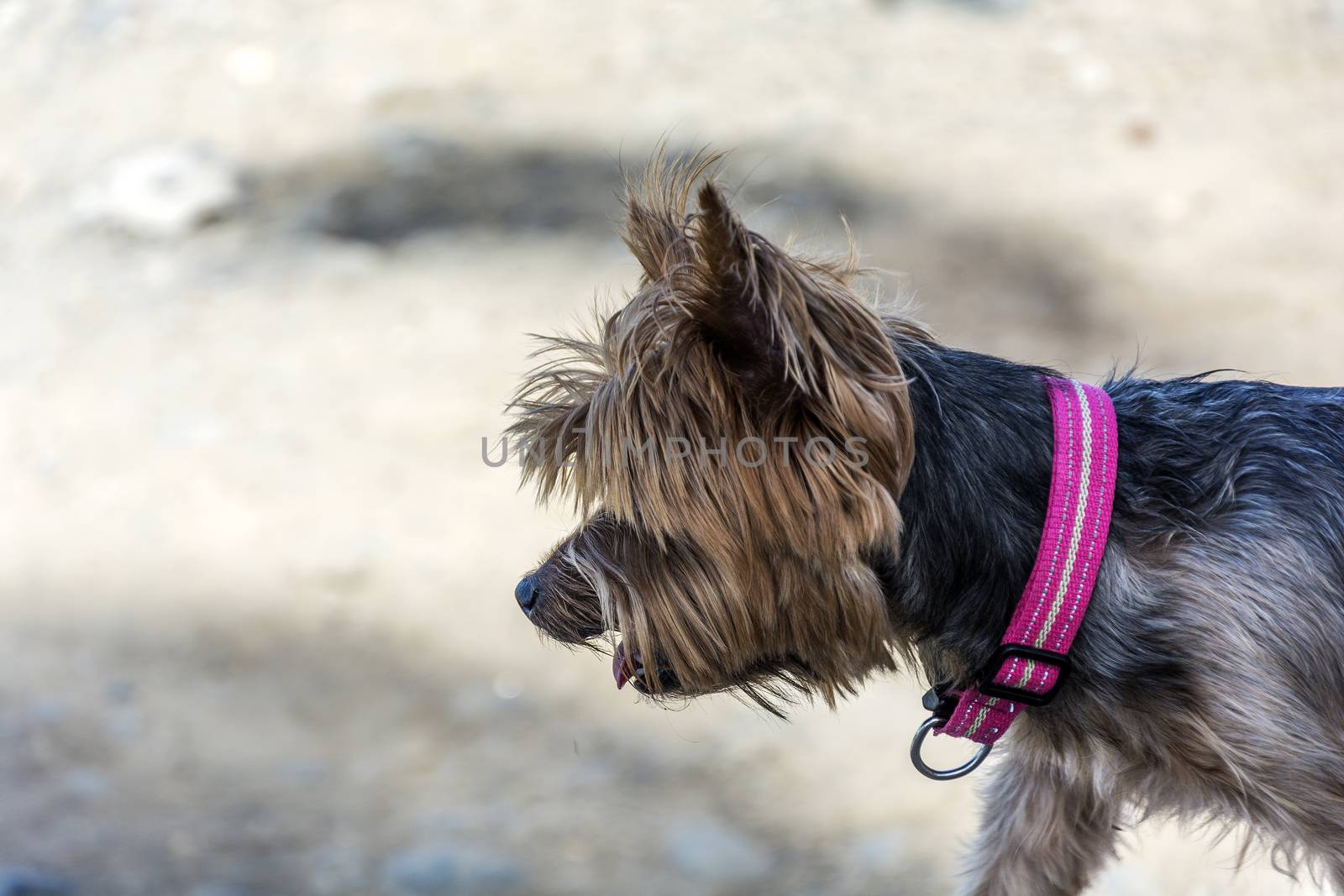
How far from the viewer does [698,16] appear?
721 cm

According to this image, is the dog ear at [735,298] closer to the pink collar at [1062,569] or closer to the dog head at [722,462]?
the dog head at [722,462]

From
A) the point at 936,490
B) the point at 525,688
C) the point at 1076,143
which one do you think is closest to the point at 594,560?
the point at 936,490

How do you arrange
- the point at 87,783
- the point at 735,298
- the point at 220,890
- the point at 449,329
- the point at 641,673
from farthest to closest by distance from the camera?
the point at 449,329
the point at 87,783
the point at 220,890
the point at 641,673
the point at 735,298

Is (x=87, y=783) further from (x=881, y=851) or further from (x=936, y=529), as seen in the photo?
(x=936, y=529)

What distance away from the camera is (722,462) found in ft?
7.30

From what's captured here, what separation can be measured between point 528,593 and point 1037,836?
1238 mm

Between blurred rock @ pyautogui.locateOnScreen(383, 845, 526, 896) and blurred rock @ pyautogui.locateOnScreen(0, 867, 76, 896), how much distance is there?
82cm

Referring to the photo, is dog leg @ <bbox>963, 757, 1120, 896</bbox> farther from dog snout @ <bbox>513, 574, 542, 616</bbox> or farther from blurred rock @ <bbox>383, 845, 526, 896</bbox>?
blurred rock @ <bbox>383, 845, 526, 896</bbox>

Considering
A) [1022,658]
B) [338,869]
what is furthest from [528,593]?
[338,869]

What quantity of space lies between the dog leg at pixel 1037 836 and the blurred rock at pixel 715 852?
2.07 feet

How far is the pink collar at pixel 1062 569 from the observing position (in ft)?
7.22

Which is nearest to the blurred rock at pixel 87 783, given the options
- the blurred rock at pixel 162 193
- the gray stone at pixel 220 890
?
the gray stone at pixel 220 890

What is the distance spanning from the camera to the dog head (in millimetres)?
A: 2057

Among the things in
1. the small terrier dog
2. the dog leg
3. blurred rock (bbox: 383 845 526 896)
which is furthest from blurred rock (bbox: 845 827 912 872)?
the small terrier dog
